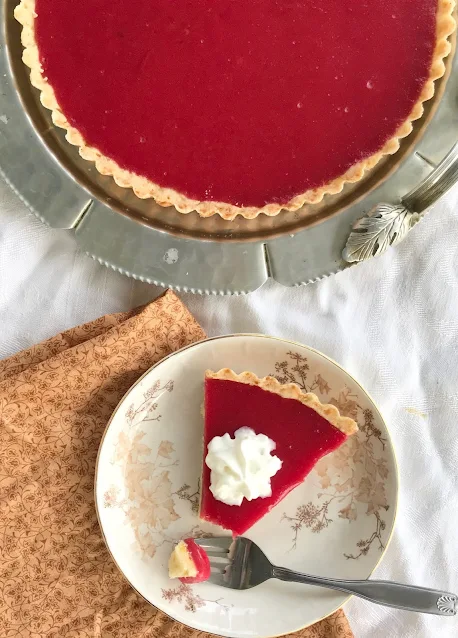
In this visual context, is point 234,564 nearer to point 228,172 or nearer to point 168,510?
point 168,510

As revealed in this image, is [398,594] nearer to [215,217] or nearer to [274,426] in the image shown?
[274,426]

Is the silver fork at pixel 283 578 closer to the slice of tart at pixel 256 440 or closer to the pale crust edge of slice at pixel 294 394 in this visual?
the slice of tart at pixel 256 440

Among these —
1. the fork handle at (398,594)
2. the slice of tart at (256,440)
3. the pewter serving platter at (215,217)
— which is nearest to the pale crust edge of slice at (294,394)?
the slice of tart at (256,440)

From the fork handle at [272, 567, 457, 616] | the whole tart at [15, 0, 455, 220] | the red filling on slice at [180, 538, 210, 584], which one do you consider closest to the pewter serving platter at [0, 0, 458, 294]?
the whole tart at [15, 0, 455, 220]

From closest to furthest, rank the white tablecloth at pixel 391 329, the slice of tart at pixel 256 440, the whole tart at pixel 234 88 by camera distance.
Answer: the whole tart at pixel 234 88 < the slice of tart at pixel 256 440 < the white tablecloth at pixel 391 329

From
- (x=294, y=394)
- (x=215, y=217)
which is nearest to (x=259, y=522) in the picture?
(x=294, y=394)

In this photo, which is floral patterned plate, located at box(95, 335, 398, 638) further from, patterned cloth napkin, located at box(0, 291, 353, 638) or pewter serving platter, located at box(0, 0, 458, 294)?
pewter serving platter, located at box(0, 0, 458, 294)
